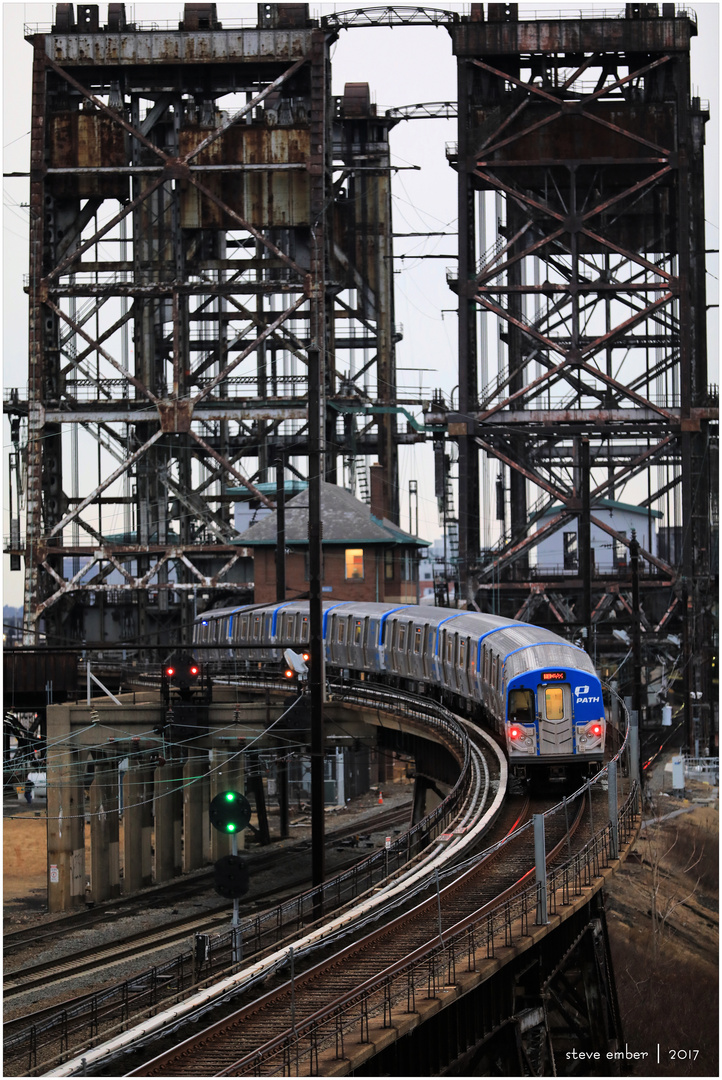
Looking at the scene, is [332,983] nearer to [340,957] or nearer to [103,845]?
[340,957]

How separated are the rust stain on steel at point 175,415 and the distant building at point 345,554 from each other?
6.94 metres

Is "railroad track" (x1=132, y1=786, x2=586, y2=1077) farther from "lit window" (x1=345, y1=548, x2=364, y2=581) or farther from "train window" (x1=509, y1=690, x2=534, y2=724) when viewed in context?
"lit window" (x1=345, y1=548, x2=364, y2=581)

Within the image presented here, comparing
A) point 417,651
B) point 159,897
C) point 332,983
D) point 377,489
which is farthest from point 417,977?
point 377,489

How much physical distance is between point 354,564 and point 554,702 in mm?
40492

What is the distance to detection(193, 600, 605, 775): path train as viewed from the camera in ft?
106

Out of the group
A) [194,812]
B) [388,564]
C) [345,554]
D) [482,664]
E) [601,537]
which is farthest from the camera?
[601,537]

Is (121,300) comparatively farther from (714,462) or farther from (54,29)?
(714,462)

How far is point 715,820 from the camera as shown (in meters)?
59.7

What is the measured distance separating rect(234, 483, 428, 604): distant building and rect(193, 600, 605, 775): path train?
9507mm

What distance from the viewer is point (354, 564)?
72.6 metres

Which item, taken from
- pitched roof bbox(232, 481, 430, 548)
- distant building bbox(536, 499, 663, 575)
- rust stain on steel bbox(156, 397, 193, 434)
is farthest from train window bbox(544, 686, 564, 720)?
distant building bbox(536, 499, 663, 575)

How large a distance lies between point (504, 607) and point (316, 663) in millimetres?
50108

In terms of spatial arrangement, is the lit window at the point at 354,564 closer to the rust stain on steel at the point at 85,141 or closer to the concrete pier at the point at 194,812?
the concrete pier at the point at 194,812

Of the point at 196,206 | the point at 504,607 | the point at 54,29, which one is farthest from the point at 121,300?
the point at 504,607
